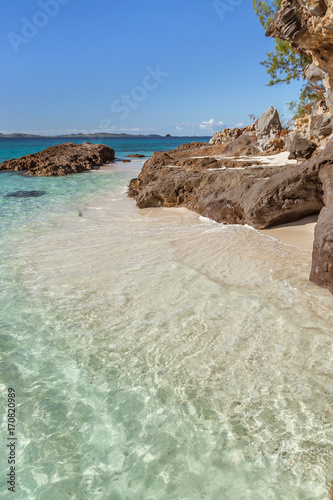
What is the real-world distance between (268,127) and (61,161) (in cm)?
1732

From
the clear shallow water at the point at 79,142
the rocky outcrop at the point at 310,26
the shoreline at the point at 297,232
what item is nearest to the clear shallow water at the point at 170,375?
the shoreline at the point at 297,232

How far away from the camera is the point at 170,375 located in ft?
9.68

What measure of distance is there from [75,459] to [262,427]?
139 centimetres

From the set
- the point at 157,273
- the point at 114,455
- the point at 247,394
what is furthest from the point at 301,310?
the point at 114,455

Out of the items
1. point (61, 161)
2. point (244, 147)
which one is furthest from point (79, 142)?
point (244, 147)

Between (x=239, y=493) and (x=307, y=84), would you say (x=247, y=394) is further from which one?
(x=307, y=84)

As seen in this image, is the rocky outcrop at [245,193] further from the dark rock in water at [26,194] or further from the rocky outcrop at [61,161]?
the rocky outcrop at [61,161]

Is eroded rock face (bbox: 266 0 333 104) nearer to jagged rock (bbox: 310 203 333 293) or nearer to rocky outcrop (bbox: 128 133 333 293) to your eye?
rocky outcrop (bbox: 128 133 333 293)

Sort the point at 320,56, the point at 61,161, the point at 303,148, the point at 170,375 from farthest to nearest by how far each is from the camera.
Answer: the point at 61,161 < the point at 303,148 < the point at 320,56 < the point at 170,375

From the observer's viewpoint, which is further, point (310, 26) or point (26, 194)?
point (26, 194)

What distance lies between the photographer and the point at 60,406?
105 inches

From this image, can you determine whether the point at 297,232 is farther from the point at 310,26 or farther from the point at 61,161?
the point at 61,161

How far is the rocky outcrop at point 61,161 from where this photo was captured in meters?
24.4

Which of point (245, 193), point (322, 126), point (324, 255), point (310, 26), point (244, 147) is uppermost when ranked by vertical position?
point (310, 26)
